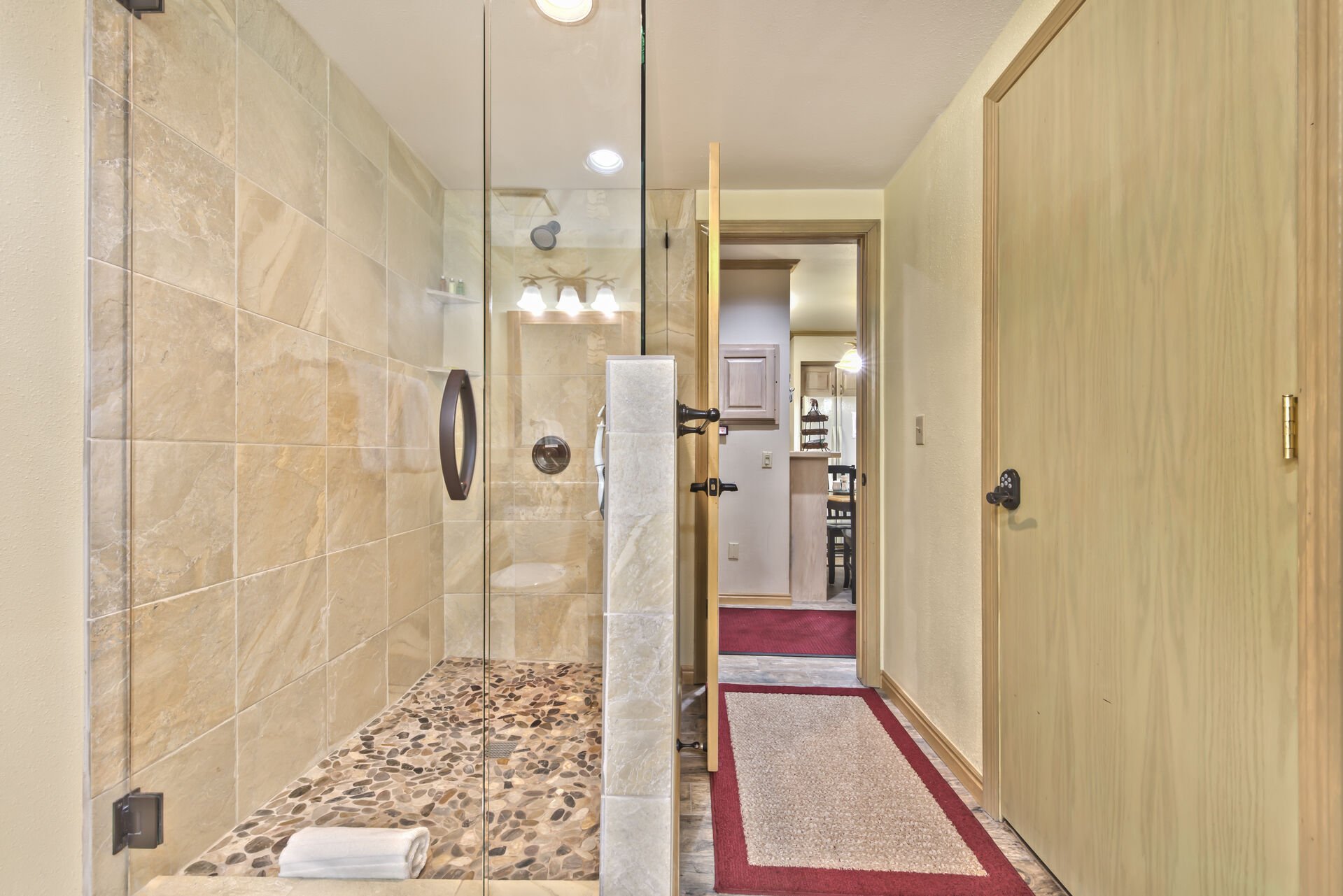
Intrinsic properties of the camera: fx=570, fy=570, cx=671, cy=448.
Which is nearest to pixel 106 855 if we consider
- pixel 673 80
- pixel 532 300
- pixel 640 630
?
pixel 640 630

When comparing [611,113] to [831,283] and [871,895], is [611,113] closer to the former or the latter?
[871,895]

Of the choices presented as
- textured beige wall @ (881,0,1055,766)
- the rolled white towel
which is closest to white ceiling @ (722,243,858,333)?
textured beige wall @ (881,0,1055,766)

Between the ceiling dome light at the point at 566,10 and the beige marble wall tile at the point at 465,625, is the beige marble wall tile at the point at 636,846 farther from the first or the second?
the ceiling dome light at the point at 566,10

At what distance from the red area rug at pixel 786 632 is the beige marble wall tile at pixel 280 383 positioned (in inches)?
91.2

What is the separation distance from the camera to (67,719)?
978mm

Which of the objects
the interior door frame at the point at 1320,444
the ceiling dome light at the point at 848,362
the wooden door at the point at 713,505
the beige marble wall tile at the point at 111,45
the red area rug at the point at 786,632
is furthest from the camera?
the ceiling dome light at the point at 848,362

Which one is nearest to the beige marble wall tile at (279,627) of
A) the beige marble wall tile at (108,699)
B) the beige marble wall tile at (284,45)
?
the beige marble wall tile at (108,699)

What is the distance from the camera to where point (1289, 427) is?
83cm

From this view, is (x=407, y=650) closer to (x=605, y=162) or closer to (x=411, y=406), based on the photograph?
(x=411, y=406)

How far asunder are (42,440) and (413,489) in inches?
23.1

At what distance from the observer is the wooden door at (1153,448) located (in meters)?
0.86

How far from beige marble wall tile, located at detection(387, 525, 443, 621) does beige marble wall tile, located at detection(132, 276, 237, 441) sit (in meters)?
0.41

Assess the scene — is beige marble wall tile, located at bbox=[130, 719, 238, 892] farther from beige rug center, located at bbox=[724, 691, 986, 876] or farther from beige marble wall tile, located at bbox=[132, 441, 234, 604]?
beige rug center, located at bbox=[724, 691, 986, 876]

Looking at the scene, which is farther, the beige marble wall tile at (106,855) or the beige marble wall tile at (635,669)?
the beige marble wall tile at (635,669)
